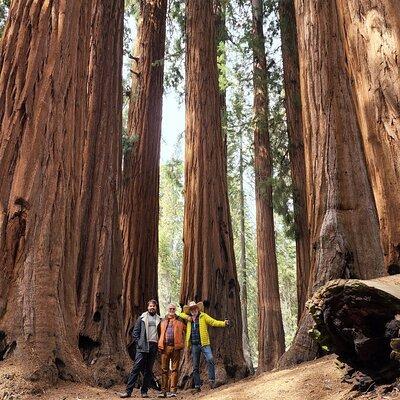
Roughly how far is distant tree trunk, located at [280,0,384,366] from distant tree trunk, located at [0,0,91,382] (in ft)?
7.61

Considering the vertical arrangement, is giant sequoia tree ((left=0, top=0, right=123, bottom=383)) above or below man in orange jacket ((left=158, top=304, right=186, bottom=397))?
above

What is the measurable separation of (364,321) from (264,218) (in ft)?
38.0

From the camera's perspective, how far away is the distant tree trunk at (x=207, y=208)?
28.4ft

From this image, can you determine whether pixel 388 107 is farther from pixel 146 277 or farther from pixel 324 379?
pixel 146 277

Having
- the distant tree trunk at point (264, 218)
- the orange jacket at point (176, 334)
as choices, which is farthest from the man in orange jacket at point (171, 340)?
the distant tree trunk at point (264, 218)

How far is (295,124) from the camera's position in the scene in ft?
37.3

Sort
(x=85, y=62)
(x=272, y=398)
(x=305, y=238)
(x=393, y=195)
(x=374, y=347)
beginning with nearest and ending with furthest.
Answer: (x=374, y=347), (x=393, y=195), (x=272, y=398), (x=85, y=62), (x=305, y=238)

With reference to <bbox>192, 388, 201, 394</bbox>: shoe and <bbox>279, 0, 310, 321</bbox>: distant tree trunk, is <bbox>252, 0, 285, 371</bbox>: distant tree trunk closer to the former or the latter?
<bbox>279, 0, 310, 321</bbox>: distant tree trunk

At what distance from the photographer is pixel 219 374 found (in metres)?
7.95

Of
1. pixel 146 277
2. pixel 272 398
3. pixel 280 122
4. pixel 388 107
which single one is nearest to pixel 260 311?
pixel 146 277

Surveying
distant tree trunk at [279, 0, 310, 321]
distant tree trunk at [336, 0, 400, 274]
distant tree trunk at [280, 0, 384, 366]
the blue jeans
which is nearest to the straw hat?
the blue jeans

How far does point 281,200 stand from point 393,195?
32.0 ft

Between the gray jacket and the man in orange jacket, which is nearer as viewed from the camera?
the gray jacket

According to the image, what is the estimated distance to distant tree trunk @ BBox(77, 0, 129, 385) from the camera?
7.11 m
